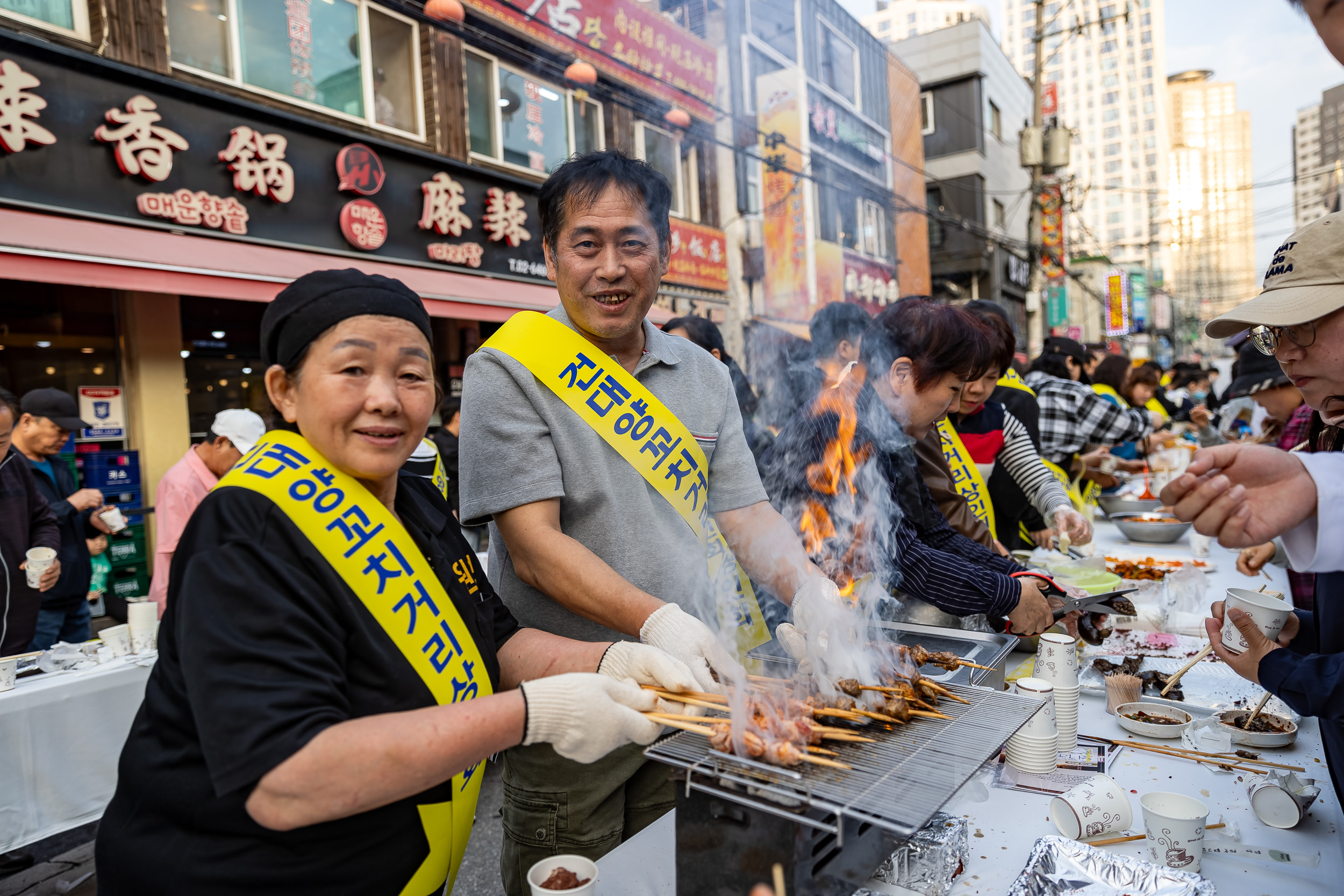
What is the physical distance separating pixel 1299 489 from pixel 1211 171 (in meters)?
102

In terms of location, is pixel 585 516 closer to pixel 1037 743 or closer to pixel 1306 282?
pixel 1037 743

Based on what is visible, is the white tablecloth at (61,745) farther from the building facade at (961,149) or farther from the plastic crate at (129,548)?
the building facade at (961,149)

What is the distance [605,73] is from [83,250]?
25.8ft

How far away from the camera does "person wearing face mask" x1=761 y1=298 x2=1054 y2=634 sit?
2938 millimetres

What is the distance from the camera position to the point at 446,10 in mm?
8078

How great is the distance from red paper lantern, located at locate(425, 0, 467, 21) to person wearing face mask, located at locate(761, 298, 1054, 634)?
706 cm

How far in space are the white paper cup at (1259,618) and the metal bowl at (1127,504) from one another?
4.53 m

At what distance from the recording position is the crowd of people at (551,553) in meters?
1.43

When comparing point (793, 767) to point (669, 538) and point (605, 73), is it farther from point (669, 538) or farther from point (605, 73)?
point (605, 73)

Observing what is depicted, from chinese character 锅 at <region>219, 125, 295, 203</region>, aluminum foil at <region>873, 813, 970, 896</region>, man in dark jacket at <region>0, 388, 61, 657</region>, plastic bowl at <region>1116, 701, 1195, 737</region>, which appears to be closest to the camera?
aluminum foil at <region>873, 813, 970, 896</region>

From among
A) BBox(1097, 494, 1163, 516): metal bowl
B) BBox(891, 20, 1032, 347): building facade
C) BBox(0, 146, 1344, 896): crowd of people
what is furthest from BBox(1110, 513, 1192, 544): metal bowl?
BBox(891, 20, 1032, 347): building facade

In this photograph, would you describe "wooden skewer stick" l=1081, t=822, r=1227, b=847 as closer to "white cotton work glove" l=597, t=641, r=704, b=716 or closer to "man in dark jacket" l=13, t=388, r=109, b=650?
"white cotton work glove" l=597, t=641, r=704, b=716

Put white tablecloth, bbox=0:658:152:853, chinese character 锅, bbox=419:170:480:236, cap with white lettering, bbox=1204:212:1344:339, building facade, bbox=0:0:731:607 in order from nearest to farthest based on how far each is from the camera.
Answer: cap with white lettering, bbox=1204:212:1344:339 → white tablecloth, bbox=0:658:152:853 → building facade, bbox=0:0:731:607 → chinese character 锅, bbox=419:170:480:236

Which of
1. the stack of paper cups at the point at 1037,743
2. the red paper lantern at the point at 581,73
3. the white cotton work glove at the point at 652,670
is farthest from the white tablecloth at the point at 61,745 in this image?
the red paper lantern at the point at 581,73
